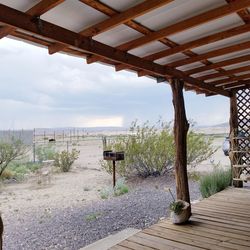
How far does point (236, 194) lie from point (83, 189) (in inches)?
156

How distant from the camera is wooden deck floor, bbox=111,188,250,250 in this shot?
111 inches

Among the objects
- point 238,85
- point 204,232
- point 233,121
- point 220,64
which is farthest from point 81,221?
point 238,85

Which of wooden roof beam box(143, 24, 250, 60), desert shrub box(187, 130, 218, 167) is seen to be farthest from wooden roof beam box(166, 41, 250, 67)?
desert shrub box(187, 130, 218, 167)

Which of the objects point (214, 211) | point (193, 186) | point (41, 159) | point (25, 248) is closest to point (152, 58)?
point (214, 211)

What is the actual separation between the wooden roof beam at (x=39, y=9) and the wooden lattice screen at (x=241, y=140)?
4.76m

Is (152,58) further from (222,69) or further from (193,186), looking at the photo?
(193,186)

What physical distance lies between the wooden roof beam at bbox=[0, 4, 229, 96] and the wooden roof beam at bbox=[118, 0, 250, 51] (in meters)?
0.16

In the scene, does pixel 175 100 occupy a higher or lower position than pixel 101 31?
lower

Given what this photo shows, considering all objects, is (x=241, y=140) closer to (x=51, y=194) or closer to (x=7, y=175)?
(x=51, y=194)

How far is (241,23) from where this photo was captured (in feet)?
8.73

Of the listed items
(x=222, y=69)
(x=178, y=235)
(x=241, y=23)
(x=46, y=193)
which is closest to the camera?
(x=241, y=23)

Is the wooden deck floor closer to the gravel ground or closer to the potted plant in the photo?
the potted plant

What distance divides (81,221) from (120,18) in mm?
3544

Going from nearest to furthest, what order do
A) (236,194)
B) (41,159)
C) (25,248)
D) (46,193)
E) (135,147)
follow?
(25,248) → (236,194) → (46,193) → (135,147) → (41,159)
